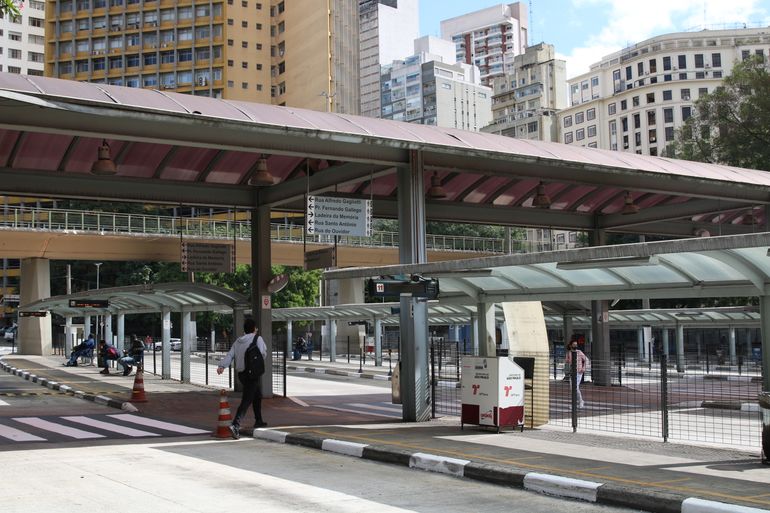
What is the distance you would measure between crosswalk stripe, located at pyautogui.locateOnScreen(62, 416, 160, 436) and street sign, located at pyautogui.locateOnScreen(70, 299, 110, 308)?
637 inches

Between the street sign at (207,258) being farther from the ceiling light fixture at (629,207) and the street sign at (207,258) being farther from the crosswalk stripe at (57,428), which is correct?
the ceiling light fixture at (629,207)

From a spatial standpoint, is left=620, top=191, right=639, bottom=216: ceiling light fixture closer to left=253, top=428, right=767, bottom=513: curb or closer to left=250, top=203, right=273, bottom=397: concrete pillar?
left=250, top=203, right=273, bottom=397: concrete pillar

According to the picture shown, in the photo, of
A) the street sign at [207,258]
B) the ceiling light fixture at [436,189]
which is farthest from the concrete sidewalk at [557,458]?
the ceiling light fixture at [436,189]

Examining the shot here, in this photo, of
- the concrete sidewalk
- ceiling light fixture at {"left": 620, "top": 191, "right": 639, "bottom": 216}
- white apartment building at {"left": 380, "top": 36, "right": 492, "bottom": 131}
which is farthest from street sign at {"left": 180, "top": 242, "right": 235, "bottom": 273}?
white apartment building at {"left": 380, "top": 36, "right": 492, "bottom": 131}

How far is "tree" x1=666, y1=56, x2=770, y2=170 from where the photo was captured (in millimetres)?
43344

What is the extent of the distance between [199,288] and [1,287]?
337ft

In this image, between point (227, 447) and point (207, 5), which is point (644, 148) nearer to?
point (207, 5)

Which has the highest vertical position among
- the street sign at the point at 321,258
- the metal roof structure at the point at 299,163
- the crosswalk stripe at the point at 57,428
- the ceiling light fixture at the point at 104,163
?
the metal roof structure at the point at 299,163

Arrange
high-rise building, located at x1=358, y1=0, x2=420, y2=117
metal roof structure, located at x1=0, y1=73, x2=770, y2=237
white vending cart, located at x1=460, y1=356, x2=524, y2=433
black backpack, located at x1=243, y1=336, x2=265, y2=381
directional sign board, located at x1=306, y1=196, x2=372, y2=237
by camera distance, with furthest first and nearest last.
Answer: high-rise building, located at x1=358, y1=0, x2=420, y2=117 < directional sign board, located at x1=306, y1=196, x2=372, y2=237 < black backpack, located at x1=243, y1=336, x2=265, y2=381 < white vending cart, located at x1=460, y1=356, x2=524, y2=433 < metal roof structure, located at x1=0, y1=73, x2=770, y2=237

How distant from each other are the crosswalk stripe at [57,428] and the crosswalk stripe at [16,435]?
527 millimetres

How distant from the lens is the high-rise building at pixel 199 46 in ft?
361

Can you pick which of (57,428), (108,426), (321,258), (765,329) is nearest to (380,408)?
(321,258)

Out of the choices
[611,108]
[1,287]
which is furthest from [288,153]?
[611,108]

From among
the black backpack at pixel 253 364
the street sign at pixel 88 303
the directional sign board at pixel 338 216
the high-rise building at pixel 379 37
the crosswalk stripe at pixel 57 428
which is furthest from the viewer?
the high-rise building at pixel 379 37
